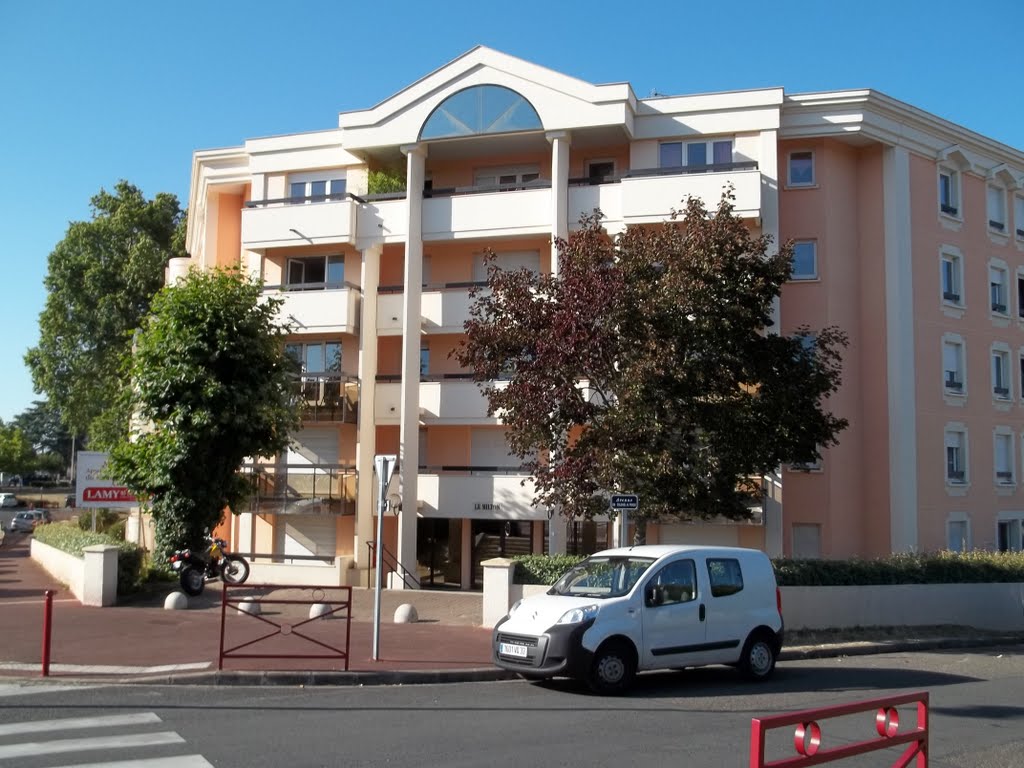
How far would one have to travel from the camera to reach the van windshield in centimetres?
1273

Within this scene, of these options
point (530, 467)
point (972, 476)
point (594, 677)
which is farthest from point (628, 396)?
point (972, 476)

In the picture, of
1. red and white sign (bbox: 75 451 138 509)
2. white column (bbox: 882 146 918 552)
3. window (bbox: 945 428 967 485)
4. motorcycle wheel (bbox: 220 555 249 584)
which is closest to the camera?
motorcycle wheel (bbox: 220 555 249 584)

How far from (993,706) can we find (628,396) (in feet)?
23.9

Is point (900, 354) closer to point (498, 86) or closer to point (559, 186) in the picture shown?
point (559, 186)

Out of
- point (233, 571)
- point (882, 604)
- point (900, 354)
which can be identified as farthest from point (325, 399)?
point (900, 354)

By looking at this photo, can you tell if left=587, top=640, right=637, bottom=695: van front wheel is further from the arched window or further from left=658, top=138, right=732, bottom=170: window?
the arched window

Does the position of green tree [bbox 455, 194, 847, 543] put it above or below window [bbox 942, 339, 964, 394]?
below

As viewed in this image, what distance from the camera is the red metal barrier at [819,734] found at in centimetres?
530

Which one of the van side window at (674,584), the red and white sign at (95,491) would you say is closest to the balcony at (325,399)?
the red and white sign at (95,491)

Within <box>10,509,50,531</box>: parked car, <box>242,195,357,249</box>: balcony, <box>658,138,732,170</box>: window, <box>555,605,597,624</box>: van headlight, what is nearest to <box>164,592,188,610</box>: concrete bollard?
<box>555,605,597,624</box>: van headlight

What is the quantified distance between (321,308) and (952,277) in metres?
17.9

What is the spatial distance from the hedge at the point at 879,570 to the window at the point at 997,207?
11.6m

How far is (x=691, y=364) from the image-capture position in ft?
56.9

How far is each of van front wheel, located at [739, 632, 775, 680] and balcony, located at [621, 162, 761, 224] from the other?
13.5m
